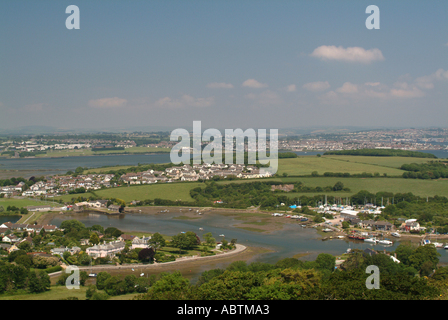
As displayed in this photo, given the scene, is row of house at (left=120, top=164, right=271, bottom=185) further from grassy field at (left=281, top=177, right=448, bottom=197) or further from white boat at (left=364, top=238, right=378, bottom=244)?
white boat at (left=364, top=238, right=378, bottom=244)

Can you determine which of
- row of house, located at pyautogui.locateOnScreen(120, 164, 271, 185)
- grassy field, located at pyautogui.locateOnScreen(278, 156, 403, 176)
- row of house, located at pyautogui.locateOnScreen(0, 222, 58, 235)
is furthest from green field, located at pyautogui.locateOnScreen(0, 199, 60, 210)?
grassy field, located at pyautogui.locateOnScreen(278, 156, 403, 176)

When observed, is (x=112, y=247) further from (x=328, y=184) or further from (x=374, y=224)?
(x=328, y=184)

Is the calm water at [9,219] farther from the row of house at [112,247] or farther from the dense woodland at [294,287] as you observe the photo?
the dense woodland at [294,287]

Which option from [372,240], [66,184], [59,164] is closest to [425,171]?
[372,240]

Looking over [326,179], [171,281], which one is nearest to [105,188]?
[326,179]
